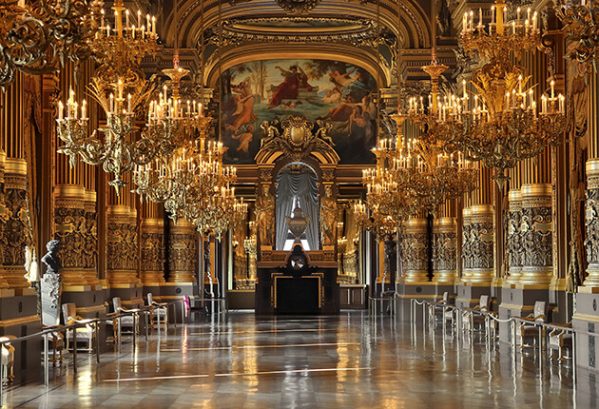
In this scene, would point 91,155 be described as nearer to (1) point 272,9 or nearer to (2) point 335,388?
(2) point 335,388

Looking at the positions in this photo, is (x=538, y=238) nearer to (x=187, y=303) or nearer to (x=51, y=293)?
(x=51, y=293)

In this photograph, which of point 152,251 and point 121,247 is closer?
point 121,247

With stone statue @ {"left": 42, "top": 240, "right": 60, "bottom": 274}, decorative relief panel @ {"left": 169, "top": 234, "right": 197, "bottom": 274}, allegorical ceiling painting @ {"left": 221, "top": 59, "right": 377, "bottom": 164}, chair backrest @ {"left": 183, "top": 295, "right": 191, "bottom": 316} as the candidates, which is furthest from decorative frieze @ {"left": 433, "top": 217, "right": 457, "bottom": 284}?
stone statue @ {"left": 42, "top": 240, "right": 60, "bottom": 274}

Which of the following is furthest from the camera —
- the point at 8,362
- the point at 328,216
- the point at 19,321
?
the point at 328,216

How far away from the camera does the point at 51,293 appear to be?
2170 cm

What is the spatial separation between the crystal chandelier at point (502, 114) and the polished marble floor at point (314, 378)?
11.3ft

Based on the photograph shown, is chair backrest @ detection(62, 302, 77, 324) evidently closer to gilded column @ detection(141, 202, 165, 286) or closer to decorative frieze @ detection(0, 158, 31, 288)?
decorative frieze @ detection(0, 158, 31, 288)

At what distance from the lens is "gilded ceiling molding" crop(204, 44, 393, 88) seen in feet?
147

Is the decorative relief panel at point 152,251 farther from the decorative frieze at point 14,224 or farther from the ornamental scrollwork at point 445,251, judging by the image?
the decorative frieze at point 14,224

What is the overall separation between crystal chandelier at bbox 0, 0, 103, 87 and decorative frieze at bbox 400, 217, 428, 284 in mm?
26720

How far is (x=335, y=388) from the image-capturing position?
15516 millimetres

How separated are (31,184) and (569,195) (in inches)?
442

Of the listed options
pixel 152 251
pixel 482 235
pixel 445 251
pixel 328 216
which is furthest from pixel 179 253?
pixel 328 216

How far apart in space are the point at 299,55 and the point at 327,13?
6.52 m
